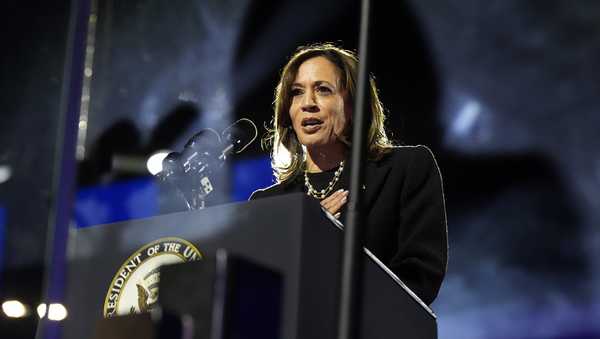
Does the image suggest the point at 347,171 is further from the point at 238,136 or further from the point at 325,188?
the point at 238,136

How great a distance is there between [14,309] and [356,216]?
242 cm

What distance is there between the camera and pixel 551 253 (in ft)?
6.00

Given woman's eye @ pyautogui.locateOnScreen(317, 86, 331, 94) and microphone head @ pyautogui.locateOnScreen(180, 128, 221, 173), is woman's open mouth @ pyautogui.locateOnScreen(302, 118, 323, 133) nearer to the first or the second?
woman's eye @ pyautogui.locateOnScreen(317, 86, 331, 94)

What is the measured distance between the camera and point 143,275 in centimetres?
106

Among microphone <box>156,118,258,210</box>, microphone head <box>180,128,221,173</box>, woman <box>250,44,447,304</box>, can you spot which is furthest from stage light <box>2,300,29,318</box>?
woman <box>250,44,447,304</box>

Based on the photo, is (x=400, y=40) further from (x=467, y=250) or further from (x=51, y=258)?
(x=51, y=258)

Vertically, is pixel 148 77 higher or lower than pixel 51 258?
higher

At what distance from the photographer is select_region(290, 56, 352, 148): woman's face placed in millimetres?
2043

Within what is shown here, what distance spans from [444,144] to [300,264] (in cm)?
116

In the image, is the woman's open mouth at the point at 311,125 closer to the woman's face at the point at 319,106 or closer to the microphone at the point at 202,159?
the woman's face at the point at 319,106

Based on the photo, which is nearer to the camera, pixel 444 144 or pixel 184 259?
pixel 184 259

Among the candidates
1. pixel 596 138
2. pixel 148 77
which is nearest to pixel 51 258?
pixel 596 138

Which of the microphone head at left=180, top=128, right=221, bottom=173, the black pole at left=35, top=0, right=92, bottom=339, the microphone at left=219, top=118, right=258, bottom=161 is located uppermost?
the microphone at left=219, top=118, right=258, bottom=161

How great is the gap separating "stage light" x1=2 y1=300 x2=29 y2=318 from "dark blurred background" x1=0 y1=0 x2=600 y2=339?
1.79ft
